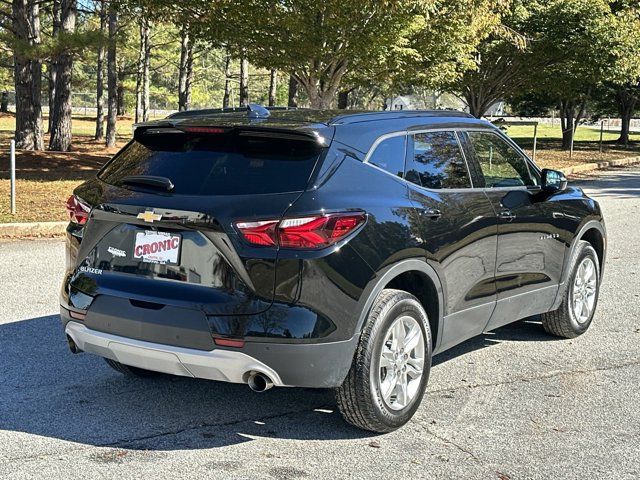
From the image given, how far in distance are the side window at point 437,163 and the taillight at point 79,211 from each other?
1.86 metres

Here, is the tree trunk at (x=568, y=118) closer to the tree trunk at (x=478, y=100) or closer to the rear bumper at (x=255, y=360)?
the tree trunk at (x=478, y=100)

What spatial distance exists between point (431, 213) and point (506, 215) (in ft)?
3.12

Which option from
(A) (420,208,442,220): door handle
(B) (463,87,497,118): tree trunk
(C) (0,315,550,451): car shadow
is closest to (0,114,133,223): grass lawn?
(C) (0,315,550,451): car shadow

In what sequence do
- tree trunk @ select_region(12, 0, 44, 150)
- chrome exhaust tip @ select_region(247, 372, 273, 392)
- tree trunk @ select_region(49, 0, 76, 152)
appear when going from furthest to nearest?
tree trunk @ select_region(49, 0, 76, 152) < tree trunk @ select_region(12, 0, 44, 150) < chrome exhaust tip @ select_region(247, 372, 273, 392)

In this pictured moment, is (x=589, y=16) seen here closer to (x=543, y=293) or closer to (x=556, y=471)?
(x=543, y=293)

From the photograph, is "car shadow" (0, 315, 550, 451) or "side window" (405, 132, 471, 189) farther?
"side window" (405, 132, 471, 189)

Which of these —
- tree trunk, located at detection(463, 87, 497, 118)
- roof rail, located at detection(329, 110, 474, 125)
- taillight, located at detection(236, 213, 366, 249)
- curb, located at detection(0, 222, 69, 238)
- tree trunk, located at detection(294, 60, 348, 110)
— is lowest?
curb, located at detection(0, 222, 69, 238)

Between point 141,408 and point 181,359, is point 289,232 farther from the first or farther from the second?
point 141,408

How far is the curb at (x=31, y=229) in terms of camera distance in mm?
11484

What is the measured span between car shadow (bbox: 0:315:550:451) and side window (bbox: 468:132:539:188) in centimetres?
187

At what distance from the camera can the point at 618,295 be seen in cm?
848

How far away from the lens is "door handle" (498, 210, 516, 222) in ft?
18.3

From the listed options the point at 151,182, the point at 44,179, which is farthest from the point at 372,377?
the point at 44,179

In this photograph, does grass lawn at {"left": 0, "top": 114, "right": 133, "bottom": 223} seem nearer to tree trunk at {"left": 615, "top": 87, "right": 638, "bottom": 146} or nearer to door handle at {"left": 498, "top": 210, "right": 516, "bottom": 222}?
door handle at {"left": 498, "top": 210, "right": 516, "bottom": 222}
